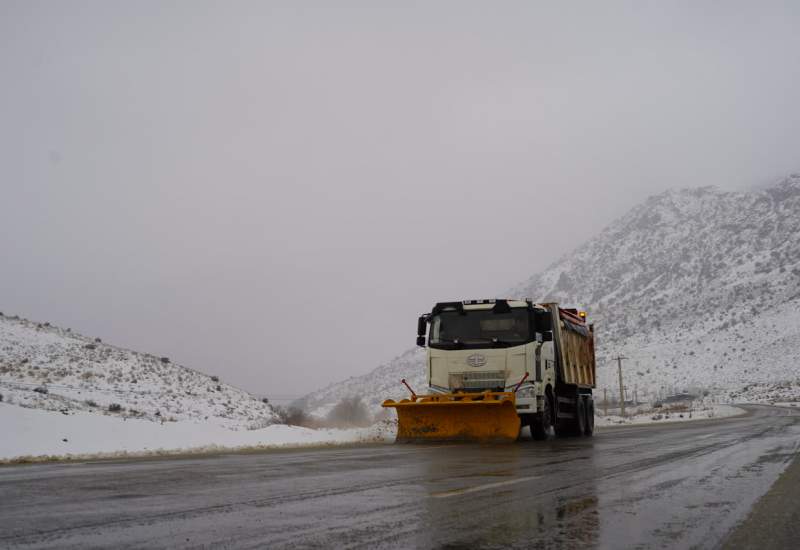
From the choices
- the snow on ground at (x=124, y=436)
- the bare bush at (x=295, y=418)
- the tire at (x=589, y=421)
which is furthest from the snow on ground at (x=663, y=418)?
the snow on ground at (x=124, y=436)

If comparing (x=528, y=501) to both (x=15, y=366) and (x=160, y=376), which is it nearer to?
(x=15, y=366)

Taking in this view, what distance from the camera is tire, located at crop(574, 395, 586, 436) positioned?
20891 mm

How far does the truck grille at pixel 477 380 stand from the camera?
16672 millimetres

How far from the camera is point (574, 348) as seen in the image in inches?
826

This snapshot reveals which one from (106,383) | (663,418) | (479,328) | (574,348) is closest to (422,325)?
(479,328)

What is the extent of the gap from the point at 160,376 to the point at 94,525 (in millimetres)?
40332

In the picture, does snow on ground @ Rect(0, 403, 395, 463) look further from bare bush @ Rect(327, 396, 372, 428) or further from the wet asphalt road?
bare bush @ Rect(327, 396, 372, 428)

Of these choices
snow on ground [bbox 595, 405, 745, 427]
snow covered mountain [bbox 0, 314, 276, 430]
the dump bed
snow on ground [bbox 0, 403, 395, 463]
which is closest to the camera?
snow on ground [bbox 0, 403, 395, 463]

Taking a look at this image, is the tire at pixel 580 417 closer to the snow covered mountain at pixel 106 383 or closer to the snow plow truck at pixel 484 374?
the snow plow truck at pixel 484 374

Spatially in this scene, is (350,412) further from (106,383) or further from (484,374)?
(484,374)

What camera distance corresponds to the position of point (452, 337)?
17.3 metres

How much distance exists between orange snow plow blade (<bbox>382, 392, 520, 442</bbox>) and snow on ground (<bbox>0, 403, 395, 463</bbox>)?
88.5 inches

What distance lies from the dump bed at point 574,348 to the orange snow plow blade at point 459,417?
11.0ft

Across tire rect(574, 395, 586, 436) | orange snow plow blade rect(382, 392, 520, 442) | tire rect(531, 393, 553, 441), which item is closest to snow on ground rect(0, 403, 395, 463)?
orange snow plow blade rect(382, 392, 520, 442)
